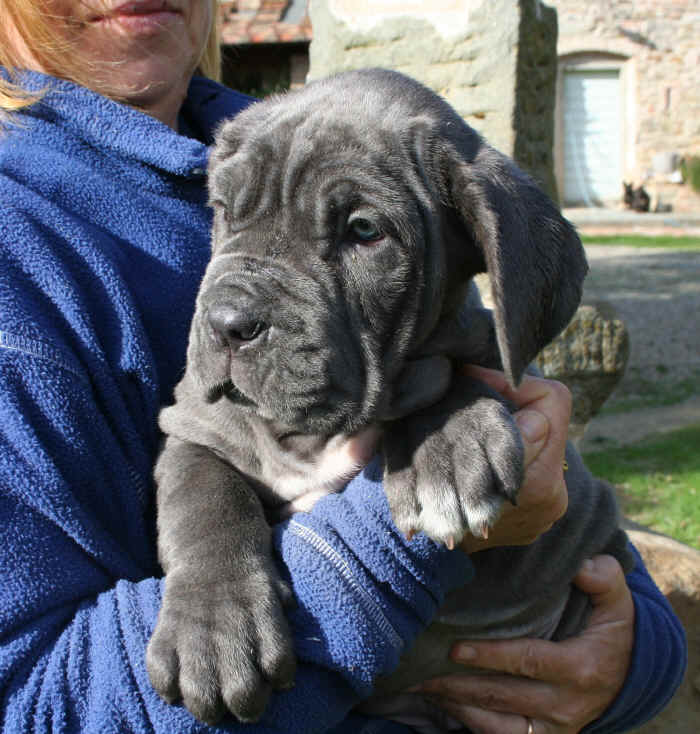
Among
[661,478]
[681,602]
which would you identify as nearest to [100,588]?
[681,602]

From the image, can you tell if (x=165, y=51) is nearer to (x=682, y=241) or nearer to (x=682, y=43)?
(x=682, y=241)

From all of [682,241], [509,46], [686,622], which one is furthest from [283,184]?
[682,241]

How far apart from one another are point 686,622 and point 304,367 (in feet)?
9.54

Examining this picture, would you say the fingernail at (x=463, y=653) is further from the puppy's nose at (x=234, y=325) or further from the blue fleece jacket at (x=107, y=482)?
the puppy's nose at (x=234, y=325)

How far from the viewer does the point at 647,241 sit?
20.5 m

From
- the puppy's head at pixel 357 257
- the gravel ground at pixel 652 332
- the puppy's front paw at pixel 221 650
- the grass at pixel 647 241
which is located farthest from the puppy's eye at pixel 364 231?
the grass at pixel 647 241

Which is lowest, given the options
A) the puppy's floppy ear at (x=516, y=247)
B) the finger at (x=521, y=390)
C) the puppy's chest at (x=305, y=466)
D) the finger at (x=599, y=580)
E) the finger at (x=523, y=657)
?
the finger at (x=523, y=657)

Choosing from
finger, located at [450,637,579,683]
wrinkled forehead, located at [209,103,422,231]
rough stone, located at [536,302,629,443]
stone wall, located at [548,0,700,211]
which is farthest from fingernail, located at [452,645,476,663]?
stone wall, located at [548,0,700,211]

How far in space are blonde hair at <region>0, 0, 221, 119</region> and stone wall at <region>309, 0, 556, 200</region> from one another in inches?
168

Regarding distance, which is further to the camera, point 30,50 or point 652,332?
point 652,332

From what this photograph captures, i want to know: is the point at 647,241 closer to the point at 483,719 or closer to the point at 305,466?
the point at 483,719

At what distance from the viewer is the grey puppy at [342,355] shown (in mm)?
2008

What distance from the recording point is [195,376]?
2225 millimetres

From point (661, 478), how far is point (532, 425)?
5.38 meters
